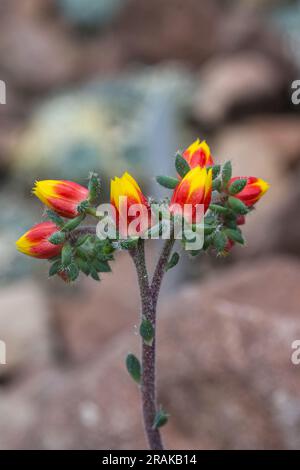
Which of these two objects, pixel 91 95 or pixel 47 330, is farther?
pixel 91 95

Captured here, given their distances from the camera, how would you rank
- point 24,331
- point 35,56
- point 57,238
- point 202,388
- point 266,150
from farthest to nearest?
point 35,56 < point 266,150 < point 24,331 < point 202,388 < point 57,238

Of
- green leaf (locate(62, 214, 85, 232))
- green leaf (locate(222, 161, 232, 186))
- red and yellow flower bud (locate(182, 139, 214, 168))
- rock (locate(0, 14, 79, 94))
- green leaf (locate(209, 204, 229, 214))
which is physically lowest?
green leaf (locate(62, 214, 85, 232))

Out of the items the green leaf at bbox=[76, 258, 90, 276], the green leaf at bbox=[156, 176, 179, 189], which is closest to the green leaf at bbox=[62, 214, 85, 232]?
the green leaf at bbox=[76, 258, 90, 276]

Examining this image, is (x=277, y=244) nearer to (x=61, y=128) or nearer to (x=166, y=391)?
(x=166, y=391)

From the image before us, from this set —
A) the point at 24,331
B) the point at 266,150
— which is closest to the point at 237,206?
the point at 24,331

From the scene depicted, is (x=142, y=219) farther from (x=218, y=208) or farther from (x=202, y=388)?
(x=202, y=388)

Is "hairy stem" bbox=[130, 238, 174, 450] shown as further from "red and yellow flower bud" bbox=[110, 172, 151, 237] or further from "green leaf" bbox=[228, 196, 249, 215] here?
"green leaf" bbox=[228, 196, 249, 215]
